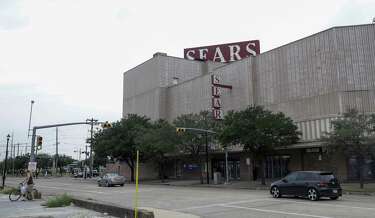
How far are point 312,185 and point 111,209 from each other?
1116 centimetres

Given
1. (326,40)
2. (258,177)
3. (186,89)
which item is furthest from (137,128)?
(326,40)

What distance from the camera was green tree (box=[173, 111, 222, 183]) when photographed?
152 ft

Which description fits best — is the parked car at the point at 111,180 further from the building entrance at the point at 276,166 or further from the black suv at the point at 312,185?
the black suv at the point at 312,185

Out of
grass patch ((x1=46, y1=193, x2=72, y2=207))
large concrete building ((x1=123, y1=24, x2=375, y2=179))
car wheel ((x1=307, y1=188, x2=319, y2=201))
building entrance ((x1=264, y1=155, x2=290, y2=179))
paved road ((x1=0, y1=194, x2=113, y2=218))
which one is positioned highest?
large concrete building ((x1=123, y1=24, x2=375, y2=179))

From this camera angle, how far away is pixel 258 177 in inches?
1923

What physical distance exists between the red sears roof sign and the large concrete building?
1563 centimetres

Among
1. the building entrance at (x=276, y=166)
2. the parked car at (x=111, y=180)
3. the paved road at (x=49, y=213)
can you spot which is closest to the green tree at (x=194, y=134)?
the building entrance at (x=276, y=166)

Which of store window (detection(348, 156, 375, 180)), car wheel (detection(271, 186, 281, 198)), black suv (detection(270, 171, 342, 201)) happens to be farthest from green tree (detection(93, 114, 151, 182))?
black suv (detection(270, 171, 342, 201))

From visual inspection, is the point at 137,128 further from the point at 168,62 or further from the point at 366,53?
the point at 366,53

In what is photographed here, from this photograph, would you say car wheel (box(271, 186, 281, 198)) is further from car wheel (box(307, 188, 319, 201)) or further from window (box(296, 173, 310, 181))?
car wheel (box(307, 188, 319, 201))

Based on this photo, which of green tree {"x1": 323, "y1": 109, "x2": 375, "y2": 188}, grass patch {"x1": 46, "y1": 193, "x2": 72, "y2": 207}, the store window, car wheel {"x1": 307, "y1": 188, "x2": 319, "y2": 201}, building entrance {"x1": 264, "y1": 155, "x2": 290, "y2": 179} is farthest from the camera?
building entrance {"x1": 264, "y1": 155, "x2": 290, "y2": 179}

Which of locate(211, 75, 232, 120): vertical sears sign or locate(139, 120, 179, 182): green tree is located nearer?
locate(139, 120, 179, 182): green tree

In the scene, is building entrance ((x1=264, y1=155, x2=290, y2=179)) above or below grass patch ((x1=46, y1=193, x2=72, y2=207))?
above

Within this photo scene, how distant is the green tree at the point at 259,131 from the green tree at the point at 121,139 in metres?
21.0
